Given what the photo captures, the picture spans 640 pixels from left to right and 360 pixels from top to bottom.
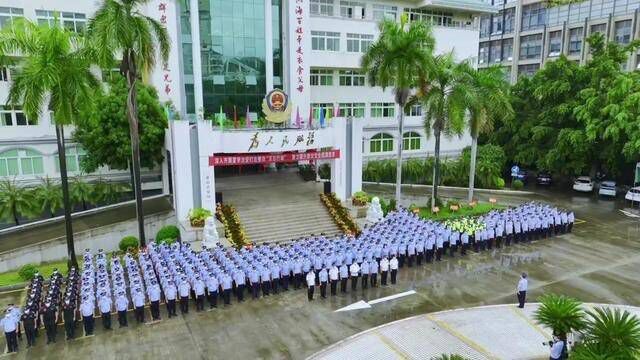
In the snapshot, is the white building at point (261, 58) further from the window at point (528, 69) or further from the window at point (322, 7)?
the window at point (528, 69)

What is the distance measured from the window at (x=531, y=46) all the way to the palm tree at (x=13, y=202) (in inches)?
1719

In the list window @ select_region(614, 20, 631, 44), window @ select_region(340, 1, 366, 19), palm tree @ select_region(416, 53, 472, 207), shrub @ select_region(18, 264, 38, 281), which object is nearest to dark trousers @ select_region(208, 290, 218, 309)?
shrub @ select_region(18, 264, 38, 281)

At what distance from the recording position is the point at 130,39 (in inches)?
589

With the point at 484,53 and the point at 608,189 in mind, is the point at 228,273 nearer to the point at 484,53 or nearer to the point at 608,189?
the point at 608,189

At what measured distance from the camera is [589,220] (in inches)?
862

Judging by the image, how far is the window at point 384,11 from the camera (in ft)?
98.2

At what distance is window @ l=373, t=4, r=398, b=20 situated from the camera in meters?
29.9

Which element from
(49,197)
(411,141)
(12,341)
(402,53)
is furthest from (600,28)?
(12,341)

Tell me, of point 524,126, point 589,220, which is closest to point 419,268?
point 589,220

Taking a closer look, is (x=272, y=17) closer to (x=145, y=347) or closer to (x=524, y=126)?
(x=524, y=126)

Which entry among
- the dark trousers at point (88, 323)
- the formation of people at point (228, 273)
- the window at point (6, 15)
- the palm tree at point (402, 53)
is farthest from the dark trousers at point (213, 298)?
the window at point (6, 15)

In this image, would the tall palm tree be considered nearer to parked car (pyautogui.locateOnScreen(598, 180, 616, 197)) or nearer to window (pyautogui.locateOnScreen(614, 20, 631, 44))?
parked car (pyautogui.locateOnScreen(598, 180, 616, 197))

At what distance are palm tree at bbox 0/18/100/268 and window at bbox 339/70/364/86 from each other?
1793 centimetres

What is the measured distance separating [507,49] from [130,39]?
1690 inches
